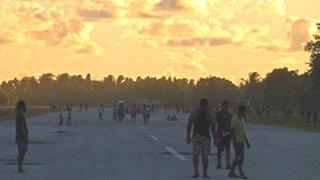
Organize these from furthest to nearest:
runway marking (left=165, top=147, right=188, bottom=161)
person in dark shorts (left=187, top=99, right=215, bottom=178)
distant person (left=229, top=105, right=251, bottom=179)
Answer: runway marking (left=165, top=147, right=188, bottom=161) < distant person (left=229, top=105, right=251, bottom=179) < person in dark shorts (left=187, top=99, right=215, bottom=178)

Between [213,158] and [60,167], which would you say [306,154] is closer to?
[213,158]

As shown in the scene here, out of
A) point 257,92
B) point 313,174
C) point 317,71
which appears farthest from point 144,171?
point 257,92

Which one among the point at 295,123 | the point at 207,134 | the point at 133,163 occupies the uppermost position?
the point at 207,134

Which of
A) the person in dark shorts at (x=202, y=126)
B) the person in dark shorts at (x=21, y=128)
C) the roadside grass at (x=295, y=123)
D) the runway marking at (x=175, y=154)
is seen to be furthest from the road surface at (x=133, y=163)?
the roadside grass at (x=295, y=123)

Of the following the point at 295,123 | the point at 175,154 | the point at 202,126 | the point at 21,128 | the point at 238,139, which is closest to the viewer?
the point at 202,126

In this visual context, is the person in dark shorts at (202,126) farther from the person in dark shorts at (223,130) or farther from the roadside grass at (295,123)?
the roadside grass at (295,123)

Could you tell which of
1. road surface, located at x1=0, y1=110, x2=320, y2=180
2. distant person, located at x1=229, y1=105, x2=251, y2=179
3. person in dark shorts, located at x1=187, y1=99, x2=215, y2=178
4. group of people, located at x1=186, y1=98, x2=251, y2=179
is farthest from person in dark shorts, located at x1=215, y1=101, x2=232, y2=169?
person in dark shorts, located at x1=187, y1=99, x2=215, y2=178

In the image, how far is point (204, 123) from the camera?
57.6 feet

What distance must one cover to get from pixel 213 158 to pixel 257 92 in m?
164

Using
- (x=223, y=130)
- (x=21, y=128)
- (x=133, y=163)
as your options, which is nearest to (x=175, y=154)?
(x=133, y=163)

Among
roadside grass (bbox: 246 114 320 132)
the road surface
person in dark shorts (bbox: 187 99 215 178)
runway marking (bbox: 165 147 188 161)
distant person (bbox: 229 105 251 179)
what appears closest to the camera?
person in dark shorts (bbox: 187 99 215 178)

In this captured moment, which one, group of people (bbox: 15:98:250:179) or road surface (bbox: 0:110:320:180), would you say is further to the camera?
road surface (bbox: 0:110:320:180)

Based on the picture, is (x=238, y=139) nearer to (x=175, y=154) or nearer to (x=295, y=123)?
(x=175, y=154)

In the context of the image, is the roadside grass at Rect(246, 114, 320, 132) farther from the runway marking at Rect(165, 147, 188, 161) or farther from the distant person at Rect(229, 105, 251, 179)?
the distant person at Rect(229, 105, 251, 179)
